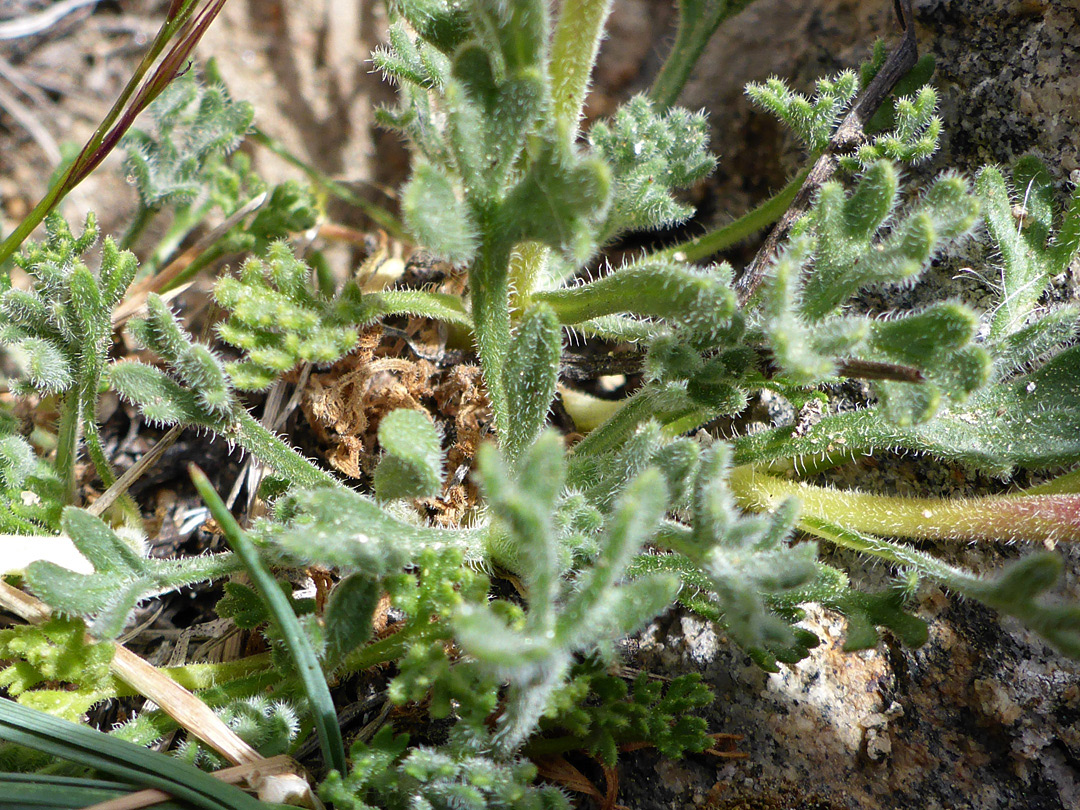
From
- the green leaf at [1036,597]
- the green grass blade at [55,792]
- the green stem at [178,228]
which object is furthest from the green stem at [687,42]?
the green grass blade at [55,792]

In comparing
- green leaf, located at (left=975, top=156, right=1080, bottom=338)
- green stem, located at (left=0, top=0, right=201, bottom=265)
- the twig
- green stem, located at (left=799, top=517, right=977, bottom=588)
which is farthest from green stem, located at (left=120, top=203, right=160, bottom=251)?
green leaf, located at (left=975, top=156, right=1080, bottom=338)

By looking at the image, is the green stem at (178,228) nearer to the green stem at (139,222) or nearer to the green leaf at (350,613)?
the green stem at (139,222)

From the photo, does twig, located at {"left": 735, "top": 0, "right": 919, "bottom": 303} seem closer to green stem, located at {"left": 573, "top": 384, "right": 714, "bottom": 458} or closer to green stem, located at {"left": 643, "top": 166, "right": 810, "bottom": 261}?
green stem, located at {"left": 643, "top": 166, "right": 810, "bottom": 261}

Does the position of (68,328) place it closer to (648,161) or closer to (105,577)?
(105,577)

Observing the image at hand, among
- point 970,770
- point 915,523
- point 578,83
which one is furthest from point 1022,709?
point 578,83

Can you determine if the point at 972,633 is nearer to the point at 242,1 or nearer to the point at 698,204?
the point at 698,204
